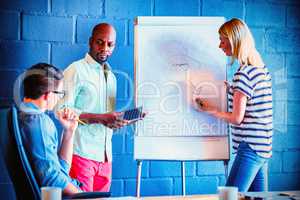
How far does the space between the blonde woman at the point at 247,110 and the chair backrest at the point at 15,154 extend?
1025mm

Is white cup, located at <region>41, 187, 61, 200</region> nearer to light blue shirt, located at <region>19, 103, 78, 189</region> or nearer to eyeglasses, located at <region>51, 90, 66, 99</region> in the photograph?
light blue shirt, located at <region>19, 103, 78, 189</region>

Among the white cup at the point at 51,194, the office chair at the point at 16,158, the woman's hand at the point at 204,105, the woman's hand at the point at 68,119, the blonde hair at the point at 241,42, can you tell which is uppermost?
the blonde hair at the point at 241,42

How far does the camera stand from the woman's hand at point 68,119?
2553 mm

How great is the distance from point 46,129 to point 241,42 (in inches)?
44.7

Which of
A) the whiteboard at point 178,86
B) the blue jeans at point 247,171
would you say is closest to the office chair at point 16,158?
the whiteboard at point 178,86

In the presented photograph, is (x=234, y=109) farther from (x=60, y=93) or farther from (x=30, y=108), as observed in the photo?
(x=30, y=108)

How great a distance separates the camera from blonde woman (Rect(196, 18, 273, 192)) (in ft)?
8.54

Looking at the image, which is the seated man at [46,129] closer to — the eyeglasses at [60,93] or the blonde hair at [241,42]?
the eyeglasses at [60,93]

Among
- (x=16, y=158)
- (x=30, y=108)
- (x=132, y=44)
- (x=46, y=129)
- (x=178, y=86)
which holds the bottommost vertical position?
(x=16, y=158)

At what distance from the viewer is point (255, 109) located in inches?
104

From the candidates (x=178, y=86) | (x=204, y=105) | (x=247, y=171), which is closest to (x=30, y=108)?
(x=178, y=86)

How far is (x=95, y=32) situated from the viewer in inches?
103

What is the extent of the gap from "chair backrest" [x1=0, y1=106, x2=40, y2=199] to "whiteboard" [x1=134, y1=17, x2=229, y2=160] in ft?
2.22

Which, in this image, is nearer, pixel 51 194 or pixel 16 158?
pixel 51 194
